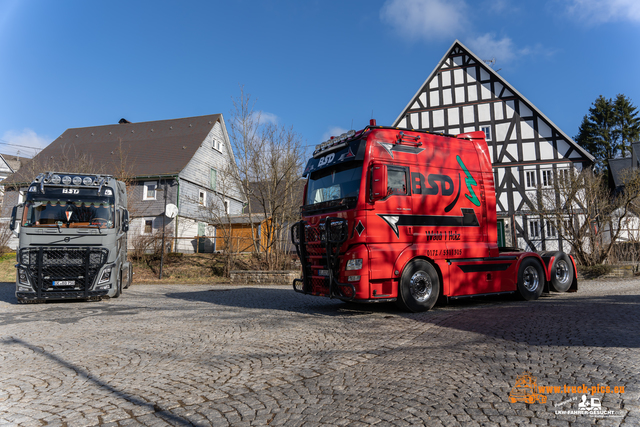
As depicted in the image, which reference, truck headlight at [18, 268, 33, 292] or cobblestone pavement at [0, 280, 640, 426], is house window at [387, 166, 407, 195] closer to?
cobblestone pavement at [0, 280, 640, 426]

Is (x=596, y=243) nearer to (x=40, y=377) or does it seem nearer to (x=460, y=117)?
(x=460, y=117)

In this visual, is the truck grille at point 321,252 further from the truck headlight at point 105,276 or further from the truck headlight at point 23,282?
the truck headlight at point 23,282

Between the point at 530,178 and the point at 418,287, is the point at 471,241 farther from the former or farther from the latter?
the point at 530,178

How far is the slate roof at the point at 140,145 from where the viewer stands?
3139cm

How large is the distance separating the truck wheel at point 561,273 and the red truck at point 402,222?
1.57 m

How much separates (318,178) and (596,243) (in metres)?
13.9

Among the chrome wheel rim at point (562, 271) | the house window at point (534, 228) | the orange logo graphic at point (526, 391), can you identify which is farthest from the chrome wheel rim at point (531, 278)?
the house window at point (534, 228)

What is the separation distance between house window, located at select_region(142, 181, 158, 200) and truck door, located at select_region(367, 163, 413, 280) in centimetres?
2587

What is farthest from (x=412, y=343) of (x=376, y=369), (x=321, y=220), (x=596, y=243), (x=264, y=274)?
(x=596, y=243)

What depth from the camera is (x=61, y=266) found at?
36.9 ft

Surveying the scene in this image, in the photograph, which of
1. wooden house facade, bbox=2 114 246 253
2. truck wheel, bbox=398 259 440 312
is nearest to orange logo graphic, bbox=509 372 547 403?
truck wheel, bbox=398 259 440 312

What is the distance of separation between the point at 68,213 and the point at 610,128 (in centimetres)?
5492

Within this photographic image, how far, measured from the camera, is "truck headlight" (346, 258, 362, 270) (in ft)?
25.5

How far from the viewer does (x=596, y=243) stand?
1755cm
